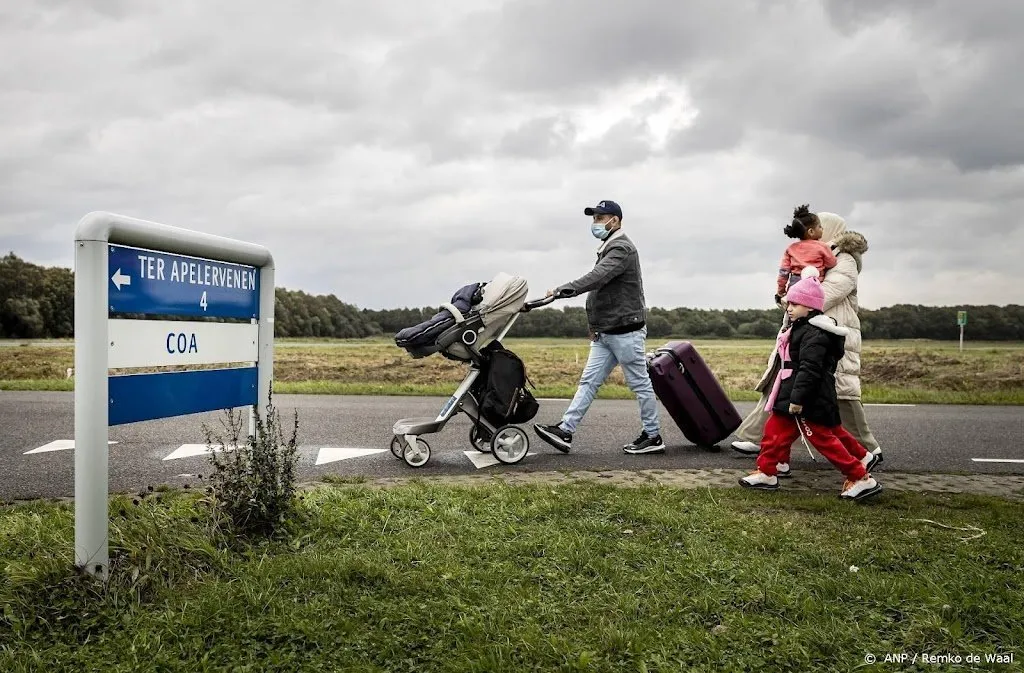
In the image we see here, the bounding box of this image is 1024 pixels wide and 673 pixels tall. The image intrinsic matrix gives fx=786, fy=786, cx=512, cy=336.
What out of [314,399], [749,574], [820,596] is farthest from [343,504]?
[314,399]

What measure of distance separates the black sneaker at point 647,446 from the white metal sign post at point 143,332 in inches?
167

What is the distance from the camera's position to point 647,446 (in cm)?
767

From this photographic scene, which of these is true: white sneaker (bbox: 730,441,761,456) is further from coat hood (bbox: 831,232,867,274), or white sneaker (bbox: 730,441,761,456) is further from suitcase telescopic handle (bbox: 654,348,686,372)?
coat hood (bbox: 831,232,867,274)

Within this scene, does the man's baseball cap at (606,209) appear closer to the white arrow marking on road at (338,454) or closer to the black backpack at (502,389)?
the black backpack at (502,389)

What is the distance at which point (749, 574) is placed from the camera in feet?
12.0

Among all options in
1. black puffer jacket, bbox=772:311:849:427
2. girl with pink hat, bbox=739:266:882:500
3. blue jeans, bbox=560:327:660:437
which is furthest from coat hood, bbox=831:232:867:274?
blue jeans, bbox=560:327:660:437

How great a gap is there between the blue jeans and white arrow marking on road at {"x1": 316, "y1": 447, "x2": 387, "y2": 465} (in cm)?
189

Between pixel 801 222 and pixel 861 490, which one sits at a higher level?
pixel 801 222

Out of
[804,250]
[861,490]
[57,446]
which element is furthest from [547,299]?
[57,446]

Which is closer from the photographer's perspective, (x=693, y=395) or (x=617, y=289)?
(x=617, y=289)

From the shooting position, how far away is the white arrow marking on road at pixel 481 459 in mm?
6884

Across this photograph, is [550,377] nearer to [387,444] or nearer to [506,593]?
[387,444]

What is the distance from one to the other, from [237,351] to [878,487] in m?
4.31

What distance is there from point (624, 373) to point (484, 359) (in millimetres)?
1573
